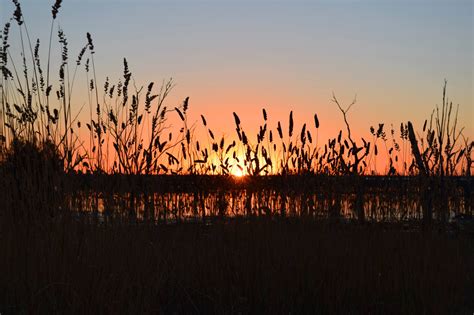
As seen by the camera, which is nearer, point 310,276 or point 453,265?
point 310,276

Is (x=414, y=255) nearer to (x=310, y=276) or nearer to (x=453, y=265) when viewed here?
(x=453, y=265)

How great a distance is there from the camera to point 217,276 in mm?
3354

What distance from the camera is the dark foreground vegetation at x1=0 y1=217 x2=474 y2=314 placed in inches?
110

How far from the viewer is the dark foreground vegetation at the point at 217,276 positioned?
2783 mm

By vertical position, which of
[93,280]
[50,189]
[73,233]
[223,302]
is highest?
[50,189]

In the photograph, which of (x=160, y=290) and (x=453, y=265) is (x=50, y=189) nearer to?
(x=160, y=290)

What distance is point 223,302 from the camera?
10.3 feet

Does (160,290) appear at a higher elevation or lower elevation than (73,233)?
lower

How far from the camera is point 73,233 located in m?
3.23

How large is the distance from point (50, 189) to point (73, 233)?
2.56 feet

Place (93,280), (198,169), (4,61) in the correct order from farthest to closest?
1. (198,169)
2. (4,61)
3. (93,280)

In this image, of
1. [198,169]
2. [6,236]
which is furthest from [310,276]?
[198,169]

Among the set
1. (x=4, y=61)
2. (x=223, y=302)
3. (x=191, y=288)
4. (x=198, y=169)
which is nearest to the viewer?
(x=223, y=302)

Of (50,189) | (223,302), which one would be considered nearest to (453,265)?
(223,302)
